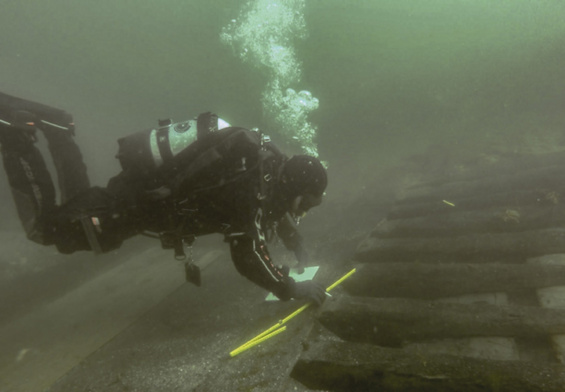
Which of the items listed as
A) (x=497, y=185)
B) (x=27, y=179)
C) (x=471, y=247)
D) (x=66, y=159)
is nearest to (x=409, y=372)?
(x=471, y=247)

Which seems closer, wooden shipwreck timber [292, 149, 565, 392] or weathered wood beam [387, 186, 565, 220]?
wooden shipwreck timber [292, 149, 565, 392]

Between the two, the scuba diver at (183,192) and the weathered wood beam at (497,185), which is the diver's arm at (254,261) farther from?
the weathered wood beam at (497,185)

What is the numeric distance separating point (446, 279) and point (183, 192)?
2.62 metres

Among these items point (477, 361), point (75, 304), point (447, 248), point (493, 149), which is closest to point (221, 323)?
point (477, 361)

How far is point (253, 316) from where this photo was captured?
3.25m

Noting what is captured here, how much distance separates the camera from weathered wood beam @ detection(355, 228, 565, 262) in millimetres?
3404

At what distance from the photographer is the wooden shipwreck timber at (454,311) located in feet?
6.05

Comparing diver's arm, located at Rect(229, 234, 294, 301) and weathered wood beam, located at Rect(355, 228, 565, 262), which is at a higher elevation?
diver's arm, located at Rect(229, 234, 294, 301)

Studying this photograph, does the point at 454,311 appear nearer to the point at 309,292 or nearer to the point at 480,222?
the point at 309,292

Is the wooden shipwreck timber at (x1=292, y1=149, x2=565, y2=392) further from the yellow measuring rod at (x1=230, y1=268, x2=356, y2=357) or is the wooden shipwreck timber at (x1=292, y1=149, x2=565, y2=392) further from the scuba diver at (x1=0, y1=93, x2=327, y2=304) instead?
the scuba diver at (x1=0, y1=93, x2=327, y2=304)

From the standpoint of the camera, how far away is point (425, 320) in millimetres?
2475

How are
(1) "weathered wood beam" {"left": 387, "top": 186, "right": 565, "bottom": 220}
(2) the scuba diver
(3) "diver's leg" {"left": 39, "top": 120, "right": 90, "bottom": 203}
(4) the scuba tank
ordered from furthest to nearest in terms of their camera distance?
(1) "weathered wood beam" {"left": 387, "top": 186, "right": 565, "bottom": 220}
(3) "diver's leg" {"left": 39, "top": 120, "right": 90, "bottom": 203}
(4) the scuba tank
(2) the scuba diver

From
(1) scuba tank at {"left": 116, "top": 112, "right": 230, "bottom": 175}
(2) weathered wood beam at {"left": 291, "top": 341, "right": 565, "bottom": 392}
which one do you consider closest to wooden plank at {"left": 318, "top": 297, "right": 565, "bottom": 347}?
(2) weathered wood beam at {"left": 291, "top": 341, "right": 565, "bottom": 392}

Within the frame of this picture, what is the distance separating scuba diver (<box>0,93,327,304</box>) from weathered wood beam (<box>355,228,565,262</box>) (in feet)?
4.67
